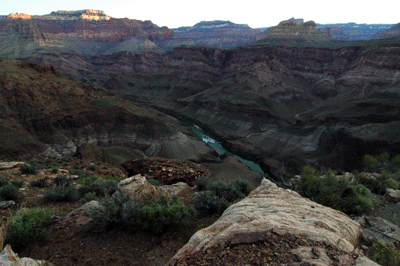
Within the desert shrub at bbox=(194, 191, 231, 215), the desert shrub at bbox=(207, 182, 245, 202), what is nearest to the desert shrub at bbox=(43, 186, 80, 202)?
the desert shrub at bbox=(194, 191, 231, 215)

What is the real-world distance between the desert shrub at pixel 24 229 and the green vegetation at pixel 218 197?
4.66m

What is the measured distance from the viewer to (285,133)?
174ft

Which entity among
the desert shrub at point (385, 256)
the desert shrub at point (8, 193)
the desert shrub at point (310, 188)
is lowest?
the desert shrub at point (310, 188)

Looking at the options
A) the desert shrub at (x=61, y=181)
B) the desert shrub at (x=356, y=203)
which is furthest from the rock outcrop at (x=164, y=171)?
the desert shrub at (x=356, y=203)

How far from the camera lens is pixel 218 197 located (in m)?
8.64

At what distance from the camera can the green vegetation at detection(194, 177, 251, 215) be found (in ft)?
27.3

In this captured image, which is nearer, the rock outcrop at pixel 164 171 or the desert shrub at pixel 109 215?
the desert shrub at pixel 109 215

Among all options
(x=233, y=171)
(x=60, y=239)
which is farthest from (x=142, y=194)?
(x=233, y=171)

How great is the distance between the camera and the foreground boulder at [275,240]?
4309 millimetres

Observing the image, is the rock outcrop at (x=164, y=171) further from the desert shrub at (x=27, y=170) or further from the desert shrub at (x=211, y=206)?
the desert shrub at (x=211, y=206)

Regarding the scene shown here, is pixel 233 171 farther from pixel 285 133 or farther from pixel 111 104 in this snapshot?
pixel 111 104

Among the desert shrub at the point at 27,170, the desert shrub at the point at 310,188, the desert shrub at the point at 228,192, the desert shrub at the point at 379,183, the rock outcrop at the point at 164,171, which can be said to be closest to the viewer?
the desert shrub at the point at 228,192

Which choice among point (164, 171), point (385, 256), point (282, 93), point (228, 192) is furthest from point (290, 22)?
point (385, 256)

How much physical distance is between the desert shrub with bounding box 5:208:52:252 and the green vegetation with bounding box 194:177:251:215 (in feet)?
15.3
